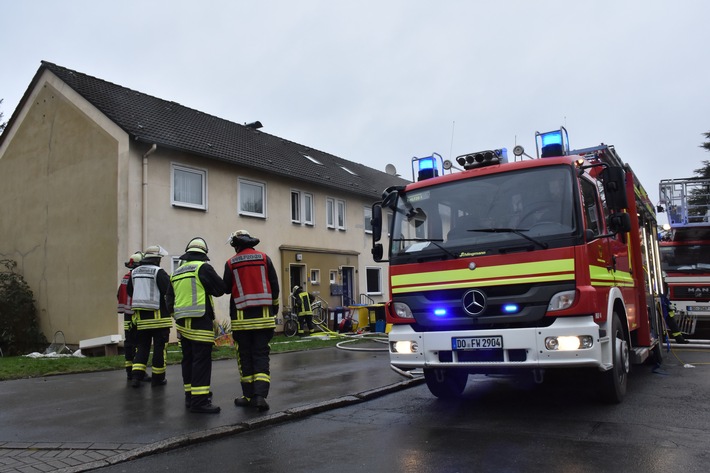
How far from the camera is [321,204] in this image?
22.7 meters

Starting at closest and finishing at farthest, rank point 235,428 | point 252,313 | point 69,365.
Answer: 1. point 235,428
2. point 252,313
3. point 69,365

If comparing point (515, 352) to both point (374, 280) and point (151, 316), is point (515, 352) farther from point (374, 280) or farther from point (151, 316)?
point (374, 280)

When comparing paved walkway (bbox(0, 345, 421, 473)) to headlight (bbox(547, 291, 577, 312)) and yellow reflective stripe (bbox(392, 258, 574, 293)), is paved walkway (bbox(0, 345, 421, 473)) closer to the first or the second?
yellow reflective stripe (bbox(392, 258, 574, 293))

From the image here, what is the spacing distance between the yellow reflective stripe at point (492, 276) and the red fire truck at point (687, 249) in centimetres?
942

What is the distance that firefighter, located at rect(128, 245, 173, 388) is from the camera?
837 cm

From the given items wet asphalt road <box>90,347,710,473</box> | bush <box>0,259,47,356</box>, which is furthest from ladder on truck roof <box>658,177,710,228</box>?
bush <box>0,259,47,356</box>

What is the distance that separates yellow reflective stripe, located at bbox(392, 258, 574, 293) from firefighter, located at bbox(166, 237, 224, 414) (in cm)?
219

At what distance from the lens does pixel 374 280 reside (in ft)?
84.8

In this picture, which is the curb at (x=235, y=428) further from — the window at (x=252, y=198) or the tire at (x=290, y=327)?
the window at (x=252, y=198)

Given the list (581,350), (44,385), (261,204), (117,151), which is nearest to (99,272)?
(117,151)

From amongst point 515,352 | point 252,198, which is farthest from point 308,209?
point 515,352

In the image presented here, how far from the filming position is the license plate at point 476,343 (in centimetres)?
561

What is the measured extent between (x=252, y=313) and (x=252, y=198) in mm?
13454

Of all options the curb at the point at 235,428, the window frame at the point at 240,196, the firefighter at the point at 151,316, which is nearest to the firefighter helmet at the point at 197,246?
the firefighter at the point at 151,316
